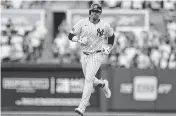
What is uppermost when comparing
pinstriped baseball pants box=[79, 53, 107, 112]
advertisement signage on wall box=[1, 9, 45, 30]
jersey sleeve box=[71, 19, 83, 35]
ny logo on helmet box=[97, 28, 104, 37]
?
advertisement signage on wall box=[1, 9, 45, 30]

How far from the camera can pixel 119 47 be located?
14906 mm

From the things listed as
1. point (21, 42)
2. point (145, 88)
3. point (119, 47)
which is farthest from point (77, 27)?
point (21, 42)

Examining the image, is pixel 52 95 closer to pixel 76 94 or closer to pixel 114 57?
pixel 76 94

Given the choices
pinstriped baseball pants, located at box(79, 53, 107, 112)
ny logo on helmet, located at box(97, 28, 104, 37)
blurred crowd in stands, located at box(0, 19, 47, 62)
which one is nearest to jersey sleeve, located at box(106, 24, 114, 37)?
ny logo on helmet, located at box(97, 28, 104, 37)

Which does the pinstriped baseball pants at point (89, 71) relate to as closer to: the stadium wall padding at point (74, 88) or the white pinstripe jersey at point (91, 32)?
the white pinstripe jersey at point (91, 32)

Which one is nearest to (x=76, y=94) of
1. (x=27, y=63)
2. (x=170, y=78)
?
(x=27, y=63)

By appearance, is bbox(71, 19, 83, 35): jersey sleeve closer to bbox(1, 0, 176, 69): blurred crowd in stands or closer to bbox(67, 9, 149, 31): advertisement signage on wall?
bbox(1, 0, 176, 69): blurred crowd in stands

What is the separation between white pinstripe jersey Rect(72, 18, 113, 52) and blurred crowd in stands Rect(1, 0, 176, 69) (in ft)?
16.4

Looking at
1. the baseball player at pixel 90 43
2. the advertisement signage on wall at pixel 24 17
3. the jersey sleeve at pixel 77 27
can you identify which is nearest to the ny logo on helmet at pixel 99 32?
the baseball player at pixel 90 43

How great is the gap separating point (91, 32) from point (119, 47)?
640 cm

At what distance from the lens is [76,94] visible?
13203 millimetres

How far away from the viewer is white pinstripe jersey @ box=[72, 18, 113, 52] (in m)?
8.57

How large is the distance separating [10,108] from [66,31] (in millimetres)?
3812

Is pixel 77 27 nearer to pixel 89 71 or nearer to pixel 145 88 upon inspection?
pixel 89 71
